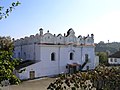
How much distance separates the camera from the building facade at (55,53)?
42.9m

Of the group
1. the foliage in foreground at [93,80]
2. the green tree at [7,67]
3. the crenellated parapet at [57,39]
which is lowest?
the foliage in foreground at [93,80]

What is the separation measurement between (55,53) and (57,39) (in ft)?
7.75

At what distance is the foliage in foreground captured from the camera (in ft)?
35.4

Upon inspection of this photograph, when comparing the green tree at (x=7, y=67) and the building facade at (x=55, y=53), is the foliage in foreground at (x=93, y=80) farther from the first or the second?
the building facade at (x=55, y=53)

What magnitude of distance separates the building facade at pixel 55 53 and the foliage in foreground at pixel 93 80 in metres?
28.5

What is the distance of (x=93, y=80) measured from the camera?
39.4 ft

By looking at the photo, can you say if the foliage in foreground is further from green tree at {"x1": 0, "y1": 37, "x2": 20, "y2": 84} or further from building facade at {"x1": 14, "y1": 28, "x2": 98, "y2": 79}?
building facade at {"x1": 14, "y1": 28, "x2": 98, "y2": 79}

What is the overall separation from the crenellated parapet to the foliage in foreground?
3080 cm

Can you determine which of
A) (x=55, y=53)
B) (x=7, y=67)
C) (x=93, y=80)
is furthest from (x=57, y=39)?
(x=7, y=67)

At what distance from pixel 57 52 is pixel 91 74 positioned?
3279 centimetres

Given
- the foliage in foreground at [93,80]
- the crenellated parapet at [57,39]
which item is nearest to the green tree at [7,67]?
the foliage in foreground at [93,80]

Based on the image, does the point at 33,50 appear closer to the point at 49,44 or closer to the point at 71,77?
the point at 49,44

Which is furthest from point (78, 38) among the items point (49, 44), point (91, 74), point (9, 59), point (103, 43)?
point (103, 43)

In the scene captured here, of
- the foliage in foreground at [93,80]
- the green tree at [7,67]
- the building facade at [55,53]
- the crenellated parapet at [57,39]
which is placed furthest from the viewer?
the crenellated parapet at [57,39]
